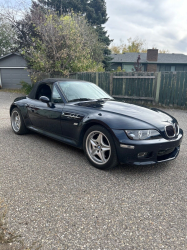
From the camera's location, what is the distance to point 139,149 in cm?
264

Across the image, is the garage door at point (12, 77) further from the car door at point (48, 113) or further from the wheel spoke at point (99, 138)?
the wheel spoke at point (99, 138)

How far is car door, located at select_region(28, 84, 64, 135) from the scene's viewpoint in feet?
12.0

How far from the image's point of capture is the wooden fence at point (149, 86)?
9.02 m

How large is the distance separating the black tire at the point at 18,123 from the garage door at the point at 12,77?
1696cm

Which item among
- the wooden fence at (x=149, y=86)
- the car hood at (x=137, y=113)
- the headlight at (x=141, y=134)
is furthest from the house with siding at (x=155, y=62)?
the headlight at (x=141, y=134)

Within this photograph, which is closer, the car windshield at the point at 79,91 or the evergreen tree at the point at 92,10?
the car windshield at the point at 79,91

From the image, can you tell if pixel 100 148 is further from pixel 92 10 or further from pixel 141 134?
pixel 92 10

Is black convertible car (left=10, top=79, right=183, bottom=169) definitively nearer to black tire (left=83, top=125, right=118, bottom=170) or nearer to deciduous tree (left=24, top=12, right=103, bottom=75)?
black tire (left=83, top=125, right=118, bottom=170)

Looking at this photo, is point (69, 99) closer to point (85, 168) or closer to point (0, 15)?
point (85, 168)

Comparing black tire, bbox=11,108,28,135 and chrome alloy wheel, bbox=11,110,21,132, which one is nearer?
black tire, bbox=11,108,28,135

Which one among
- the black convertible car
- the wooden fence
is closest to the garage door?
the wooden fence

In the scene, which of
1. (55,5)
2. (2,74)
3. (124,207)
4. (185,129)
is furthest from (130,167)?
(55,5)

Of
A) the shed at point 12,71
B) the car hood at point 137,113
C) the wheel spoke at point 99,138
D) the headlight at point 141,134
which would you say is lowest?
the wheel spoke at point 99,138

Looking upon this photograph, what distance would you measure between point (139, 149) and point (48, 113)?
79.8 inches
